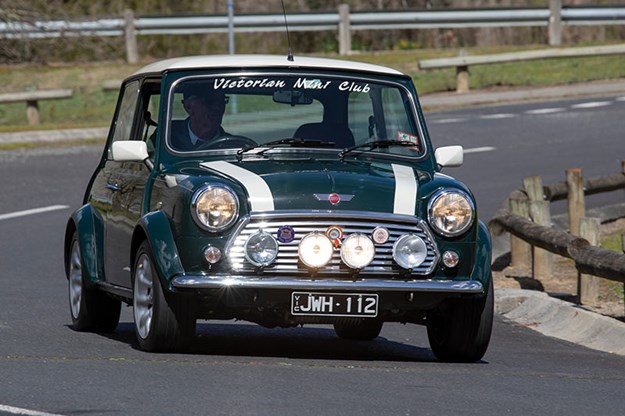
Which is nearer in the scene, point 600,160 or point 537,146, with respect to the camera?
point 600,160

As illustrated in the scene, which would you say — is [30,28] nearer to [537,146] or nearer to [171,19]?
[171,19]

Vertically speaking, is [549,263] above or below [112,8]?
below

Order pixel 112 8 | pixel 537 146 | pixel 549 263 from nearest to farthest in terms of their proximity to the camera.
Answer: pixel 549 263 → pixel 537 146 → pixel 112 8

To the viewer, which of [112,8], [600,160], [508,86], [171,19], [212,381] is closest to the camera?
[212,381]

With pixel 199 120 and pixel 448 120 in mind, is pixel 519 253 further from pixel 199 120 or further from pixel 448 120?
pixel 448 120

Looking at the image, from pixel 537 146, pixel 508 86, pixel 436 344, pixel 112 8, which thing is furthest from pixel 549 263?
pixel 112 8

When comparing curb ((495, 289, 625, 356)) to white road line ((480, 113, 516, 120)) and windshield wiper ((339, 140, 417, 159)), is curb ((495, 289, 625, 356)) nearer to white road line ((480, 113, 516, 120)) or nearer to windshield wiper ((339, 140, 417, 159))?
windshield wiper ((339, 140, 417, 159))

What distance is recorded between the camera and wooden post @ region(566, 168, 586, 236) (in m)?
15.8

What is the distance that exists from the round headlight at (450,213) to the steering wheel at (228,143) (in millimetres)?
1304

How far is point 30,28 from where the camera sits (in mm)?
33969

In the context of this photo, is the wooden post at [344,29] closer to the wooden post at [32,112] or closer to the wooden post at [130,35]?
the wooden post at [130,35]

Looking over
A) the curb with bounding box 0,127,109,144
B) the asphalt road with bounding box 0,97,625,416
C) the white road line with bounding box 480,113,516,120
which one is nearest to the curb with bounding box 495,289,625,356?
the asphalt road with bounding box 0,97,625,416

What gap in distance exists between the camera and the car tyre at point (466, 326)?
8664 millimetres

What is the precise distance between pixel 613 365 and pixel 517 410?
8.12ft
